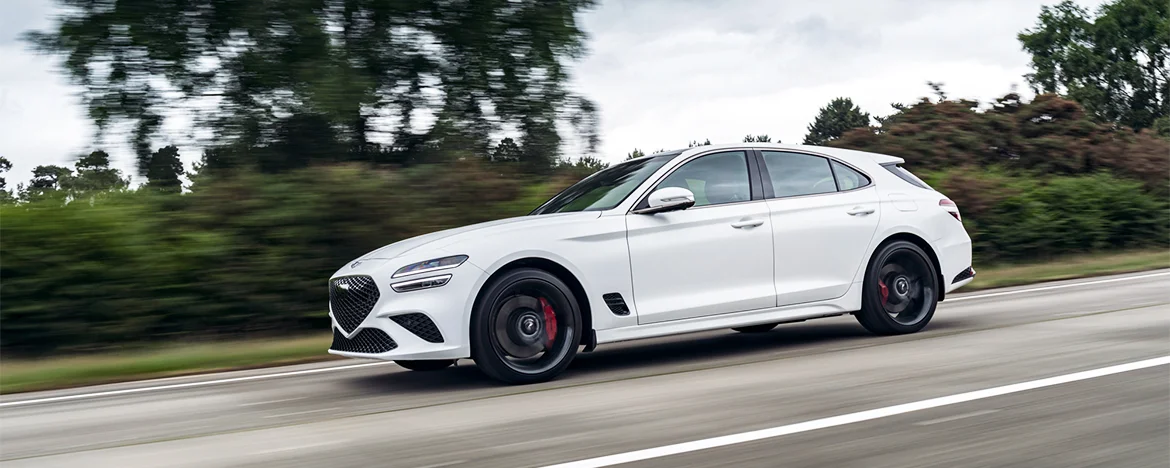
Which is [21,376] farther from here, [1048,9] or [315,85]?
[1048,9]

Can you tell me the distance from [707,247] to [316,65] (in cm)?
1017

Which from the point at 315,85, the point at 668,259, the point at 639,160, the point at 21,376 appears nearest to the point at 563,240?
the point at 668,259

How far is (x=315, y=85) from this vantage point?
1596 centimetres

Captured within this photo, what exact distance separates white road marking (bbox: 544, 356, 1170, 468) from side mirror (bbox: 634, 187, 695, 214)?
226cm

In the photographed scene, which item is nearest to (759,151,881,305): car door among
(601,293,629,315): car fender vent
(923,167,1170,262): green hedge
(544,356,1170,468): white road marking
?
(601,293,629,315): car fender vent

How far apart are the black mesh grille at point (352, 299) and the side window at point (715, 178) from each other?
2.20m

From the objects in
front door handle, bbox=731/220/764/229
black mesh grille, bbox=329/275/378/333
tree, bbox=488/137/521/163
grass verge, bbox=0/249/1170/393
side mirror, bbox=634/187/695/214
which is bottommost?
grass verge, bbox=0/249/1170/393

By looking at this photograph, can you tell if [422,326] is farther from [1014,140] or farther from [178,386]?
[1014,140]

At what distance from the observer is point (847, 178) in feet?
28.6

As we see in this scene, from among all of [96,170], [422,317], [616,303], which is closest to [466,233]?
[422,317]

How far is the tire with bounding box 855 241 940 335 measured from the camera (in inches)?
336

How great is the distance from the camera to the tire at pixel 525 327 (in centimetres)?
678

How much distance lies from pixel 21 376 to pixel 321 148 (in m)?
7.84

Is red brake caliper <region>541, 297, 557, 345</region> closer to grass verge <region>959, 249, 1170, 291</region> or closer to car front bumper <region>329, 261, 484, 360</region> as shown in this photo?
car front bumper <region>329, 261, 484, 360</region>
